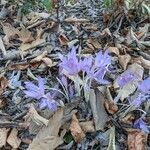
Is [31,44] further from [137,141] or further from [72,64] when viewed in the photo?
[137,141]

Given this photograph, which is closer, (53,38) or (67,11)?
(53,38)

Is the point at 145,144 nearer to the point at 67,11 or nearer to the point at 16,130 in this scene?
the point at 16,130

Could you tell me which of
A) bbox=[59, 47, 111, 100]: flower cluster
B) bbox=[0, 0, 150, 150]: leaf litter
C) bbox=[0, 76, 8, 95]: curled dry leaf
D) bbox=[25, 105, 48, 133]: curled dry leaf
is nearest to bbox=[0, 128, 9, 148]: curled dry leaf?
bbox=[0, 0, 150, 150]: leaf litter

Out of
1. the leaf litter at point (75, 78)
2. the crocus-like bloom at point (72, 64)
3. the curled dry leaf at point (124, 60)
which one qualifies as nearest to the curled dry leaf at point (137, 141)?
the leaf litter at point (75, 78)


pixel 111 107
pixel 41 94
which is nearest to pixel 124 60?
pixel 111 107

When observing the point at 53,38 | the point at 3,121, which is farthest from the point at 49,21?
the point at 3,121

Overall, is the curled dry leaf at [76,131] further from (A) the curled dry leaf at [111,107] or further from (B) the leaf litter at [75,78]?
(A) the curled dry leaf at [111,107]
